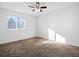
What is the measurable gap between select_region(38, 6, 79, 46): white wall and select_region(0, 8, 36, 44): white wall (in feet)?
2.06

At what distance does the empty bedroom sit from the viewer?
3941 mm

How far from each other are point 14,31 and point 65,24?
9.06 feet

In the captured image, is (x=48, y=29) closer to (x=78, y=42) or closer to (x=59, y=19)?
(x=59, y=19)

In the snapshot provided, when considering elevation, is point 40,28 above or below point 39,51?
above

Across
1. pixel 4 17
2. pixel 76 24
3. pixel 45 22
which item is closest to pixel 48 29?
pixel 45 22

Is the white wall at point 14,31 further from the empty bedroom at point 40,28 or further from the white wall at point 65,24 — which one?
the white wall at point 65,24

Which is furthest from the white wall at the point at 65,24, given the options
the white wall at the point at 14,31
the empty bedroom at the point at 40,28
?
the white wall at the point at 14,31

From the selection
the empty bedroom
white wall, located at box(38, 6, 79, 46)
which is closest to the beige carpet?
the empty bedroom

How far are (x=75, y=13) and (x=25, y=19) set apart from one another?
318cm

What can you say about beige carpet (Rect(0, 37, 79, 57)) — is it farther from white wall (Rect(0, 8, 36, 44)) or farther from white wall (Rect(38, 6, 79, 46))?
white wall (Rect(0, 8, 36, 44))

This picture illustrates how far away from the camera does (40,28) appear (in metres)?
6.09

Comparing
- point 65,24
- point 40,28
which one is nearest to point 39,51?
point 65,24

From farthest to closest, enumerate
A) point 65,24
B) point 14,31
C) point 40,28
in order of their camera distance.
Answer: point 40,28 < point 14,31 < point 65,24

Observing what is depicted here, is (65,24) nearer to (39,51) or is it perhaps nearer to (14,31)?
(39,51)
